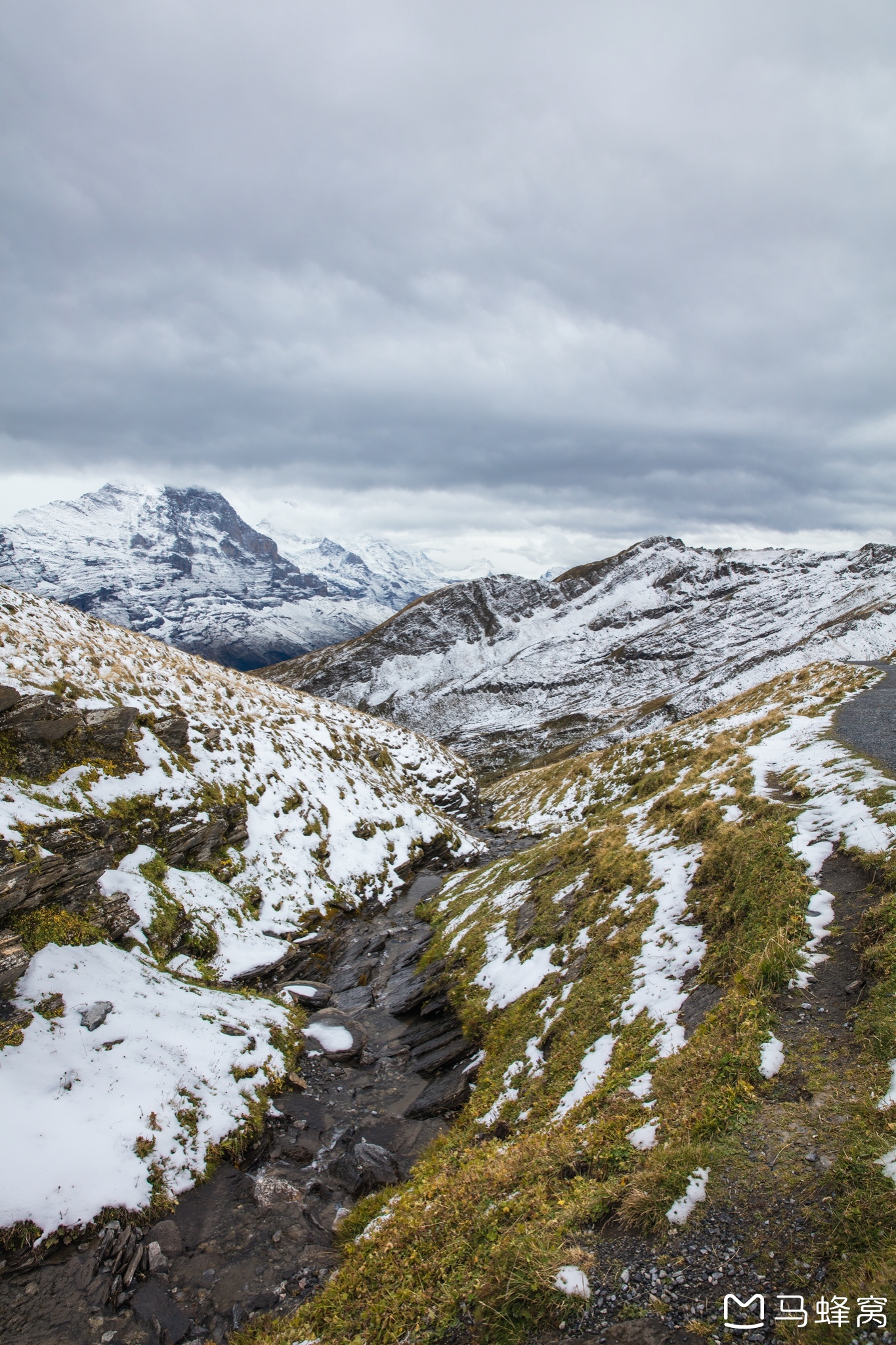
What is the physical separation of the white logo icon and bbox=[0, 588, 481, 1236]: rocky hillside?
11730 millimetres

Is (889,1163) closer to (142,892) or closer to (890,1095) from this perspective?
(890,1095)

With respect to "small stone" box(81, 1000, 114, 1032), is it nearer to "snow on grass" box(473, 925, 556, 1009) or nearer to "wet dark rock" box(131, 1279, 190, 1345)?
"wet dark rock" box(131, 1279, 190, 1345)

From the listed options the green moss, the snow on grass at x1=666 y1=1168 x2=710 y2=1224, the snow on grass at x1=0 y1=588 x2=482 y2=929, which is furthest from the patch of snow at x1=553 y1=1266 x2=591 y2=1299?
the snow on grass at x1=0 y1=588 x2=482 y2=929

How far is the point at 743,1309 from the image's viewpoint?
18.5ft

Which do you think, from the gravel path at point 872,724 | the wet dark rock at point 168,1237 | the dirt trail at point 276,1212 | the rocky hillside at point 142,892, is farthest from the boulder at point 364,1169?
the gravel path at point 872,724

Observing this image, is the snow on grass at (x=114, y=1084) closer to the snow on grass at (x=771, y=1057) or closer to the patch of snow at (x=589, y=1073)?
the patch of snow at (x=589, y=1073)

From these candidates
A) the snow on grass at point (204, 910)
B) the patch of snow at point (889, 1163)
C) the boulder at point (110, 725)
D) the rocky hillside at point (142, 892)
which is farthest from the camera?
the boulder at point (110, 725)

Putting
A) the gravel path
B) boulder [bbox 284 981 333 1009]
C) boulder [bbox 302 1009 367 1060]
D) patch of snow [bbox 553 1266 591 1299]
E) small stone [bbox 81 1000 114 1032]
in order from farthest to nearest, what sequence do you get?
boulder [bbox 284 981 333 1009] → the gravel path → boulder [bbox 302 1009 367 1060] → small stone [bbox 81 1000 114 1032] → patch of snow [bbox 553 1266 591 1299]

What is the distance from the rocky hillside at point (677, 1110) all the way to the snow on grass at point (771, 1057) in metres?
0.03

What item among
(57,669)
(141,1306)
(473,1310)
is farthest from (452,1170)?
(57,669)

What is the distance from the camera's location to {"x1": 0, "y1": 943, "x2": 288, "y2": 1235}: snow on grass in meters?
11.2

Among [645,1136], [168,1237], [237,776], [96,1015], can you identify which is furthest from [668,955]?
[237,776]

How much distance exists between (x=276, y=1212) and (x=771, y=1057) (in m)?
11.0

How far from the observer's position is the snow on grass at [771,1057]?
27.5ft
